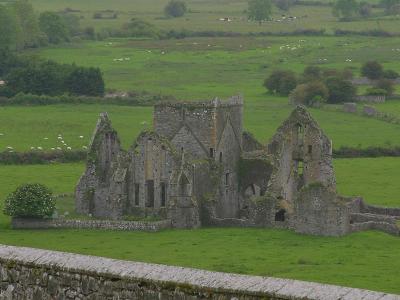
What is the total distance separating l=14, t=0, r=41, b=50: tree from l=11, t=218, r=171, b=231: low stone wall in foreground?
343 feet

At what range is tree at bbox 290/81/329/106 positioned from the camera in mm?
112000

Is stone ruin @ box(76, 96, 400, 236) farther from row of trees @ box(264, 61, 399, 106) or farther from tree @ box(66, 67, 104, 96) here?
tree @ box(66, 67, 104, 96)

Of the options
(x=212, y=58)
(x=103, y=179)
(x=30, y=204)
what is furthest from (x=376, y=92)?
(x=30, y=204)

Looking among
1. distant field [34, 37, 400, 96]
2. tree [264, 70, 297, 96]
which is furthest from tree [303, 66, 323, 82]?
distant field [34, 37, 400, 96]

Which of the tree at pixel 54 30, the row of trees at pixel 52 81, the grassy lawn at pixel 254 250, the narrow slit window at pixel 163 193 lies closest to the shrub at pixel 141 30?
the tree at pixel 54 30

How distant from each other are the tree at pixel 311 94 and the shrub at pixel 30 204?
53.6 meters

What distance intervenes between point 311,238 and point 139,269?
43864mm

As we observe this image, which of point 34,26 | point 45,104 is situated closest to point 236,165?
point 45,104

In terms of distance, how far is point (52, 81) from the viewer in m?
116

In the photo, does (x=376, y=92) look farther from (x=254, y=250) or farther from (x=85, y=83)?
(x=254, y=250)

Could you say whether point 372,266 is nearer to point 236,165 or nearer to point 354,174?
point 236,165

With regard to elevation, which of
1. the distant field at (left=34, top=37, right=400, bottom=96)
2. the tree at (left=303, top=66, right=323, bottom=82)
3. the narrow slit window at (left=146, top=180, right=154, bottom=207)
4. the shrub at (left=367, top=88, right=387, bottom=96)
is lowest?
the distant field at (left=34, top=37, right=400, bottom=96)

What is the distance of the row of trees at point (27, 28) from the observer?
160775 millimetres

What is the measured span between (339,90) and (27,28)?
62.4m
